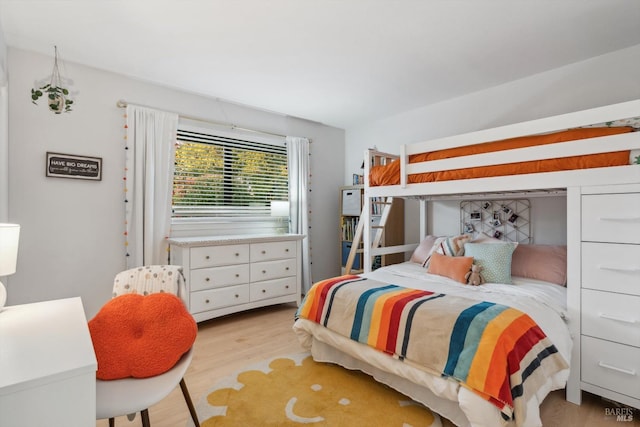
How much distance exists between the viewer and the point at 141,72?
10.2 feet

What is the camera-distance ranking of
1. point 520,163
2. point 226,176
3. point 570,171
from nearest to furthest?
point 570,171 → point 520,163 → point 226,176

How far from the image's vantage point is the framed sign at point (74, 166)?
2.84 m

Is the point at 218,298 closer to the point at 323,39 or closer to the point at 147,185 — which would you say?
the point at 147,185

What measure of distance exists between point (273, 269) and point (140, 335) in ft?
7.56

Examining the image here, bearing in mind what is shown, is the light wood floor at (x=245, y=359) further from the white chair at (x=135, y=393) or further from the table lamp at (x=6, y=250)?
the table lamp at (x=6, y=250)

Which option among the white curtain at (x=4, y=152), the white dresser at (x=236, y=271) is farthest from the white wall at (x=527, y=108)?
the white curtain at (x=4, y=152)

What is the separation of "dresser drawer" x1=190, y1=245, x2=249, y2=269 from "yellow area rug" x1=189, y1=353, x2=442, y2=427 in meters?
1.22

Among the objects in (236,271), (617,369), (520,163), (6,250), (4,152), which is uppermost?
(4,152)

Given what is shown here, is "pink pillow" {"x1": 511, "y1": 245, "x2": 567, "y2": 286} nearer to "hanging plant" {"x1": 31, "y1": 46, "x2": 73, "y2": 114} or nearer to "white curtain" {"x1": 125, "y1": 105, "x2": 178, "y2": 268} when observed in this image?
"white curtain" {"x1": 125, "y1": 105, "x2": 178, "y2": 268}

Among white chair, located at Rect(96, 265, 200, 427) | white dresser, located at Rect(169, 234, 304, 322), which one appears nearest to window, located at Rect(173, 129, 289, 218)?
white dresser, located at Rect(169, 234, 304, 322)

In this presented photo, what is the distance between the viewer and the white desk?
83 centimetres

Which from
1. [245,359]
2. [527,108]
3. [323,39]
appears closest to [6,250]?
[245,359]

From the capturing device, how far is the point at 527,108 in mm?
3213

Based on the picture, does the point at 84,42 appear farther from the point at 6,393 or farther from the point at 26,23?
the point at 6,393
